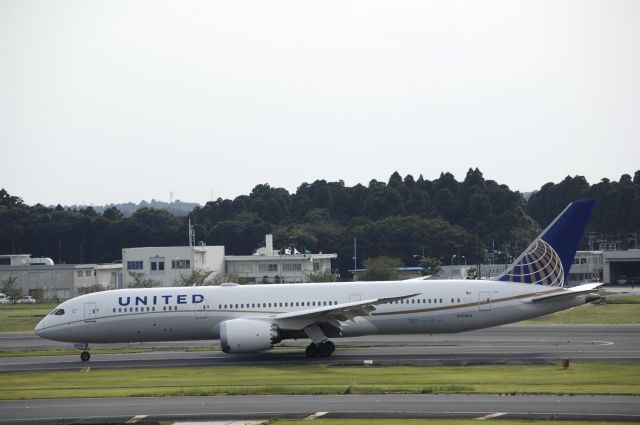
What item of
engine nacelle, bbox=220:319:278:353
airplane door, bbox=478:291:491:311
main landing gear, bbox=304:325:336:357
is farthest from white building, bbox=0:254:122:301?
airplane door, bbox=478:291:491:311

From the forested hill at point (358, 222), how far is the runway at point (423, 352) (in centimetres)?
8678

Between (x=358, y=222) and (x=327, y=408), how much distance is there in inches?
5022

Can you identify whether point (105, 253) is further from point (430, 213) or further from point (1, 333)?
point (1, 333)

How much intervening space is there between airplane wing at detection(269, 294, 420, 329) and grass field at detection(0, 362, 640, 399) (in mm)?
2853

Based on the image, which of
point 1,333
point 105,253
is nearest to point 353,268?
point 105,253

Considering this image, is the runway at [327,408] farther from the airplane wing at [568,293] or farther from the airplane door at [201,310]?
the airplane wing at [568,293]

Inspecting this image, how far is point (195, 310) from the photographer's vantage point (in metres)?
42.2

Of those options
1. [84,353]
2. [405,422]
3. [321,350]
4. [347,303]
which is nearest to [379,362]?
[321,350]

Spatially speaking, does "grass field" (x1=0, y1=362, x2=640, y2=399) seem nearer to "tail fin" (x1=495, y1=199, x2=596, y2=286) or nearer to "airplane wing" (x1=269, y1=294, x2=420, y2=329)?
"airplane wing" (x1=269, y1=294, x2=420, y2=329)

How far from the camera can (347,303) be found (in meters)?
41.4

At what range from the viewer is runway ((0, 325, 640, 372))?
3938 centimetres

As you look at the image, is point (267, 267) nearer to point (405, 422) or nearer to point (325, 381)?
point (325, 381)

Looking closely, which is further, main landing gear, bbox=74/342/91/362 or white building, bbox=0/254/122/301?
white building, bbox=0/254/122/301

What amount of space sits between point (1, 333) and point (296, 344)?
2681cm
